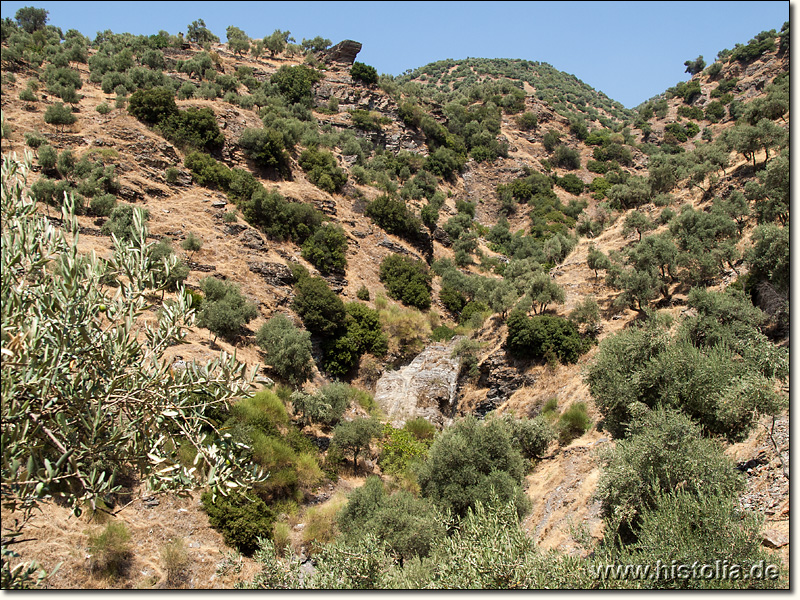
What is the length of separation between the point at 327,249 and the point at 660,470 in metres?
26.5

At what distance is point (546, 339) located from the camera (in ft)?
79.6

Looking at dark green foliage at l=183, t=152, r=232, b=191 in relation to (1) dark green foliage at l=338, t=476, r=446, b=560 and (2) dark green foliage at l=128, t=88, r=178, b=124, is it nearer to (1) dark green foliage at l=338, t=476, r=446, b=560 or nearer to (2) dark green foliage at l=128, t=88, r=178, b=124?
(2) dark green foliage at l=128, t=88, r=178, b=124

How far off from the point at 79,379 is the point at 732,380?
15464mm

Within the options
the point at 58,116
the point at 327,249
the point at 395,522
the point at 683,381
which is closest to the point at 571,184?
the point at 327,249

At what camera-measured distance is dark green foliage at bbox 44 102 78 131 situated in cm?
2933

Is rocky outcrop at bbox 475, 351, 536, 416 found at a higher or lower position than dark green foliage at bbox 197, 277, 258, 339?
lower

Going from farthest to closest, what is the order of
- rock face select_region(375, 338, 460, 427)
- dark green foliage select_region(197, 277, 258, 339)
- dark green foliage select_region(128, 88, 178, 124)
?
dark green foliage select_region(128, 88, 178, 124)
rock face select_region(375, 338, 460, 427)
dark green foliage select_region(197, 277, 258, 339)

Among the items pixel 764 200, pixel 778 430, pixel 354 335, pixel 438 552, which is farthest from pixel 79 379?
pixel 764 200

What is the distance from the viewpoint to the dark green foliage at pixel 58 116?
29328 millimetres

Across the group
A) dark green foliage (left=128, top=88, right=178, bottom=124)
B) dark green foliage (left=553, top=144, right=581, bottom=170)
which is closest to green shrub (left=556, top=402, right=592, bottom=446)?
dark green foliage (left=128, top=88, right=178, bottom=124)

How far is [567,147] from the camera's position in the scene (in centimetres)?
6328

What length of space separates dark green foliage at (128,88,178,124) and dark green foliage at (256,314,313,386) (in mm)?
21285

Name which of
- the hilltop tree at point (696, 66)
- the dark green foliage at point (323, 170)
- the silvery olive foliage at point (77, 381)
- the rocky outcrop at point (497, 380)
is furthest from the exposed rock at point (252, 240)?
the hilltop tree at point (696, 66)

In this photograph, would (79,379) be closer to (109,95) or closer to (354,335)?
(354,335)
